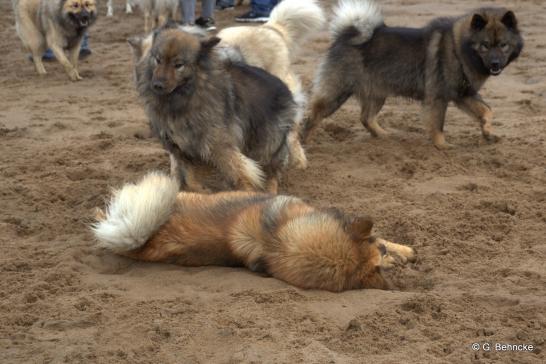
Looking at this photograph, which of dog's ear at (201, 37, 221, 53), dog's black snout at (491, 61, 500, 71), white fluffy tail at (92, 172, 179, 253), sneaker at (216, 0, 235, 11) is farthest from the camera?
sneaker at (216, 0, 235, 11)

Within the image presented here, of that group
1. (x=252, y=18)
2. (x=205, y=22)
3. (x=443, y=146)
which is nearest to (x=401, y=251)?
(x=443, y=146)

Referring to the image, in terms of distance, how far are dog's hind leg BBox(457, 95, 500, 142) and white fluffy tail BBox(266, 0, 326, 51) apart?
170cm

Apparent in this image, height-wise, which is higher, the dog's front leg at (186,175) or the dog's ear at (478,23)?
the dog's ear at (478,23)

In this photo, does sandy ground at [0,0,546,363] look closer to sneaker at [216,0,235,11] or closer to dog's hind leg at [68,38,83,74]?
dog's hind leg at [68,38,83,74]

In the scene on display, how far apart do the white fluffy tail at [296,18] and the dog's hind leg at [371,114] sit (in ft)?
3.15

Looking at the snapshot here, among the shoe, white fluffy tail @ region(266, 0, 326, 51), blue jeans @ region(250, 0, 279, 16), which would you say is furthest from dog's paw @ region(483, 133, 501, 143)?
blue jeans @ region(250, 0, 279, 16)

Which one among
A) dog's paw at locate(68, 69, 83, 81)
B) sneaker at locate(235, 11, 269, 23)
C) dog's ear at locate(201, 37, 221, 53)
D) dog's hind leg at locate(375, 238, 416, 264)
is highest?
dog's ear at locate(201, 37, 221, 53)

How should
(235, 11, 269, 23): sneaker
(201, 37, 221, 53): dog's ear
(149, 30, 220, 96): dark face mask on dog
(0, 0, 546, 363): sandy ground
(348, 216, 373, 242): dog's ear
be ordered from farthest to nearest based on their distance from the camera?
(235, 11, 269, 23): sneaker < (201, 37, 221, 53): dog's ear < (149, 30, 220, 96): dark face mask on dog < (348, 216, 373, 242): dog's ear < (0, 0, 546, 363): sandy ground

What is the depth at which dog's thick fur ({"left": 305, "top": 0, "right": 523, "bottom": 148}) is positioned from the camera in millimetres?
6633

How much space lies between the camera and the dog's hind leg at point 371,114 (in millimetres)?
7105

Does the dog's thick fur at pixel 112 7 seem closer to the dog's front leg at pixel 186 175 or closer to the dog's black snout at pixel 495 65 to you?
the dog's black snout at pixel 495 65

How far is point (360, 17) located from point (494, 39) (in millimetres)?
1261

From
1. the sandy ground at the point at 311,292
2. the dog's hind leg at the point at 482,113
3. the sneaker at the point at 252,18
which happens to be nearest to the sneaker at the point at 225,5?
the sneaker at the point at 252,18

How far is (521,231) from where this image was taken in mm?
4676
